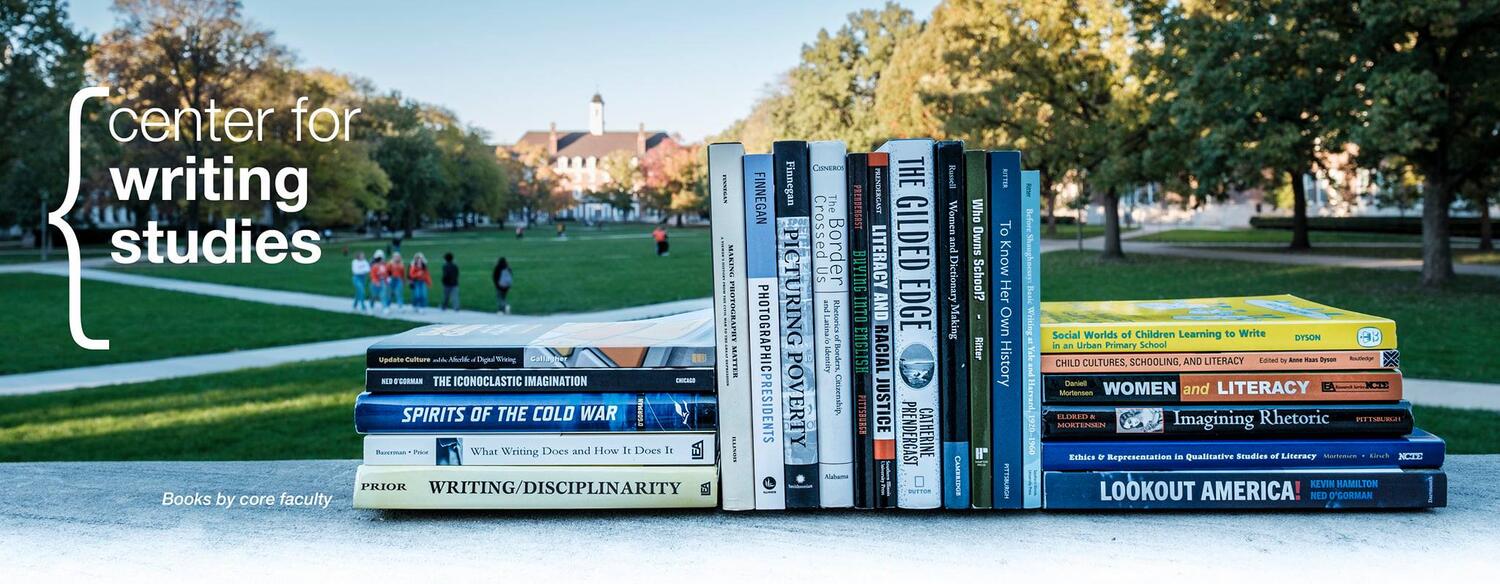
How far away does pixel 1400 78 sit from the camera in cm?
1992

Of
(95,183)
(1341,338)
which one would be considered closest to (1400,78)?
(1341,338)

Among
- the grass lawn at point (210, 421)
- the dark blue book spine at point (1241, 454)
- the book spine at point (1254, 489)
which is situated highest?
the dark blue book spine at point (1241, 454)

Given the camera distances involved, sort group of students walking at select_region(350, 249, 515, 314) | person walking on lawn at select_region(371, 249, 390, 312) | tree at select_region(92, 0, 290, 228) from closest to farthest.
Result: person walking on lawn at select_region(371, 249, 390, 312) < group of students walking at select_region(350, 249, 515, 314) < tree at select_region(92, 0, 290, 228)

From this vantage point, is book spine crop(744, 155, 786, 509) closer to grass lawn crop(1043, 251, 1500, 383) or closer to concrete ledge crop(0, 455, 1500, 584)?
concrete ledge crop(0, 455, 1500, 584)

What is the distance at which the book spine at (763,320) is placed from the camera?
7.54 feet

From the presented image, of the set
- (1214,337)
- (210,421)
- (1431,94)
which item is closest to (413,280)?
(210,421)

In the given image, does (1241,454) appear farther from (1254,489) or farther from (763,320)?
(763,320)

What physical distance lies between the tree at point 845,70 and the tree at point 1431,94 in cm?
3650

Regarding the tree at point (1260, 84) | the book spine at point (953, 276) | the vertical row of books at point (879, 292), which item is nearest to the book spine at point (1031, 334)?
the vertical row of books at point (879, 292)

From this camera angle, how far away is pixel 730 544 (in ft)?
7.32

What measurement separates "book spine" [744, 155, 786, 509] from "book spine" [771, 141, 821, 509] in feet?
0.05

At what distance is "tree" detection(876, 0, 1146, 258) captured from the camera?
34.8 meters

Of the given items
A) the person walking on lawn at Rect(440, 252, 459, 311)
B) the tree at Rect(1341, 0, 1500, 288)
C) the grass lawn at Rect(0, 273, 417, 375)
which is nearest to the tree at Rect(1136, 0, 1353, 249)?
the tree at Rect(1341, 0, 1500, 288)

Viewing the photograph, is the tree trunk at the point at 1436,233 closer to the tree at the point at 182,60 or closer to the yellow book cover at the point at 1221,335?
the yellow book cover at the point at 1221,335
